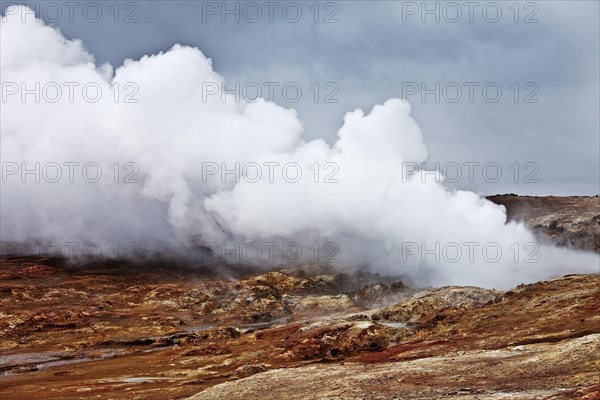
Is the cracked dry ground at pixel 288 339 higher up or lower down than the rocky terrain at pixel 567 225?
lower down

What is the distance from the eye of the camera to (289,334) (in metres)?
80.0

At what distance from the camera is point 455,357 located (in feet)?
143

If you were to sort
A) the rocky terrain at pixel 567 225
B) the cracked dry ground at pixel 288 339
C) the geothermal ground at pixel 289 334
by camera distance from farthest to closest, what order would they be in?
the rocky terrain at pixel 567 225, the geothermal ground at pixel 289 334, the cracked dry ground at pixel 288 339

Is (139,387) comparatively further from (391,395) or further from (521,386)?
(521,386)

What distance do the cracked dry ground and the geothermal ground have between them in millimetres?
230

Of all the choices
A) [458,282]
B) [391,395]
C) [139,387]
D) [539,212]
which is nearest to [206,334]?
[139,387]

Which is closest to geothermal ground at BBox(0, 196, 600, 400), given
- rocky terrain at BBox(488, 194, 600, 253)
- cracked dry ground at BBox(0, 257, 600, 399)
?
cracked dry ground at BBox(0, 257, 600, 399)

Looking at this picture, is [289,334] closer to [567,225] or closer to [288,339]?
[288,339]

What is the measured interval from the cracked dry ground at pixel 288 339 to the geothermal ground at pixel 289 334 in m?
0.23

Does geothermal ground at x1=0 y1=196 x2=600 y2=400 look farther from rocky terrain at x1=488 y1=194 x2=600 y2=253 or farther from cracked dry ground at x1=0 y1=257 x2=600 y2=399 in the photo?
rocky terrain at x1=488 y1=194 x2=600 y2=253

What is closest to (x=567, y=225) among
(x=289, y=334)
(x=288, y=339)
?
(x=289, y=334)

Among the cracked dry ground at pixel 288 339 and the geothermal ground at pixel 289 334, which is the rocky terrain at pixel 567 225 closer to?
the geothermal ground at pixel 289 334

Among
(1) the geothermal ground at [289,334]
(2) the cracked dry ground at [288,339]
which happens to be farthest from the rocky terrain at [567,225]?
(2) the cracked dry ground at [288,339]

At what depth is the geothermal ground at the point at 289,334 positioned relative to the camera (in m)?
37.8
